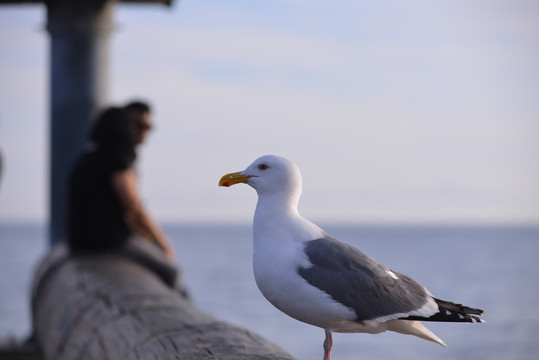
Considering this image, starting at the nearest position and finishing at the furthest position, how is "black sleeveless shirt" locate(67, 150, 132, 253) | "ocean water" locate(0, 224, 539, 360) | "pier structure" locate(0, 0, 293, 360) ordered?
"pier structure" locate(0, 0, 293, 360) → "black sleeveless shirt" locate(67, 150, 132, 253) → "ocean water" locate(0, 224, 539, 360)

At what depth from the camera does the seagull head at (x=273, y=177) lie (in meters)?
2.82

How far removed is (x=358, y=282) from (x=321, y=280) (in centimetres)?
13

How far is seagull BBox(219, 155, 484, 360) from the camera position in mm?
2650

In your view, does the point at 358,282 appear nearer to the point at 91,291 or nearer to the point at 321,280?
the point at 321,280

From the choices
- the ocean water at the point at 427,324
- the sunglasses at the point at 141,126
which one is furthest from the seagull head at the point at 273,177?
the ocean water at the point at 427,324

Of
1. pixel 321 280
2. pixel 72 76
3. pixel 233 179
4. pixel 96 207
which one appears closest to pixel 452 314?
pixel 321 280

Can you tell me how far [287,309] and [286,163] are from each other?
529 mm

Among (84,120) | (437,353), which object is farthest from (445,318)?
(437,353)

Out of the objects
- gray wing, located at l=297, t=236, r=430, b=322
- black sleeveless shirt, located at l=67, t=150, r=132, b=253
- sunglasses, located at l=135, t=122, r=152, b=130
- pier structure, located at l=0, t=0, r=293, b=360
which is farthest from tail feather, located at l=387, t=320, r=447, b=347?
sunglasses, located at l=135, t=122, r=152, b=130

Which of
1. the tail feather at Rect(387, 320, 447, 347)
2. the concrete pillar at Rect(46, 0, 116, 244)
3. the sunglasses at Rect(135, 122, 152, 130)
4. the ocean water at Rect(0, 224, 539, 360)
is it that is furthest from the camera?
the ocean water at Rect(0, 224, 539, 360)

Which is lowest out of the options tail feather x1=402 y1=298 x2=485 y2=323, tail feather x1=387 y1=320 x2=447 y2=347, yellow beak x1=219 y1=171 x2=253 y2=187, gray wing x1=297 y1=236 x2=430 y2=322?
tail feather x1=387 y1=320 x2=447 y2=347

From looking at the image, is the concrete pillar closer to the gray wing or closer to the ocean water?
the ocean water

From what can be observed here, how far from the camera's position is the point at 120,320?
4113 millimetres

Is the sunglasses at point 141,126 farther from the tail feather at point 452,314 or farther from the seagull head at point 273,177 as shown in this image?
the tail feather at point 452,314
